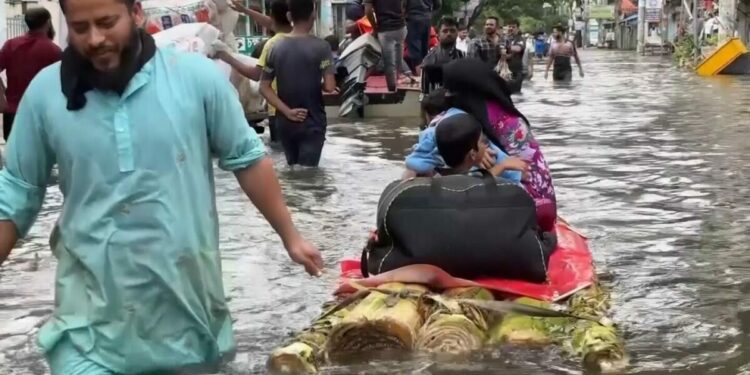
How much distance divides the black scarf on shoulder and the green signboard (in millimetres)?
96689

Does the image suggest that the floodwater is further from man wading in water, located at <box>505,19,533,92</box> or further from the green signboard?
the green signboard

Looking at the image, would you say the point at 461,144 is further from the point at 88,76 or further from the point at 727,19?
the point at 727,19

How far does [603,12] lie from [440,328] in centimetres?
9831

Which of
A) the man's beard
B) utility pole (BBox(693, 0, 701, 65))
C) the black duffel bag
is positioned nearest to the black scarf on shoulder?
the man's beard

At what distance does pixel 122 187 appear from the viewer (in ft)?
10.4

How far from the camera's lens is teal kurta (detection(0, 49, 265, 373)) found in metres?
3.16

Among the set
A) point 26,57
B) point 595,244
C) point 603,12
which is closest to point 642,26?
point 603,12

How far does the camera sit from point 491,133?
6.09 meters

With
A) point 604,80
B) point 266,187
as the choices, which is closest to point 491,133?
point 266,187

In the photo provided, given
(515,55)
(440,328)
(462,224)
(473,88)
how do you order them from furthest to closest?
(515,55)
(473,88)
(462,224)
(440,328)

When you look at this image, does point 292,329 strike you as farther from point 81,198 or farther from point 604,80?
point 604,80

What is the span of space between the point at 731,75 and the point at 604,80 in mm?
3185

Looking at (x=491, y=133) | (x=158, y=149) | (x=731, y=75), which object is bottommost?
(x=731, y=75)

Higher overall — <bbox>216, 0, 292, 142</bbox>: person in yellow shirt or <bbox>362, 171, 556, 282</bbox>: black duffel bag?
<bbox>216, 0, 292, 142</bbox>: person in yellow shirt
